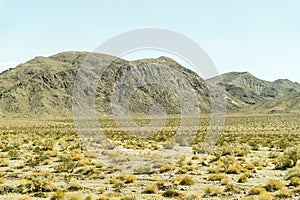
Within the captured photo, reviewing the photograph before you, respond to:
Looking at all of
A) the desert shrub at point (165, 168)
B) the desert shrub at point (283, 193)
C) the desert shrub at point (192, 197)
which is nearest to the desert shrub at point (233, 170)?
the desert shrub at point (165, 168)

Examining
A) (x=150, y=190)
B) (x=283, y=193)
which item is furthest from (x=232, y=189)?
(x=150, y=190)

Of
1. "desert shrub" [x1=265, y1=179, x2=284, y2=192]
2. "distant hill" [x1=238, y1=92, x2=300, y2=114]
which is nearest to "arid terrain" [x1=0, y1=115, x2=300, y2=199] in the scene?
"desert shrub" [x1=265, y1=179, x2=284, y2=192]

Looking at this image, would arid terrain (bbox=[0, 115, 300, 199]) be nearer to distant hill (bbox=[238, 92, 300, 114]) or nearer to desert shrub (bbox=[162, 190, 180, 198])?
desert shrub (bbox=[162, 190, 180, 198])

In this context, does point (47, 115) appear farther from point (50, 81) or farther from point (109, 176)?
point (109, 176)

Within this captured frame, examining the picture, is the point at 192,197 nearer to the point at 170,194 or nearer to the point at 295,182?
the point at 170,194

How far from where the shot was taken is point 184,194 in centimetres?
1477

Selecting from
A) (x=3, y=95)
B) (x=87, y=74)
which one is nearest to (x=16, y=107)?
(x=3, y=95)

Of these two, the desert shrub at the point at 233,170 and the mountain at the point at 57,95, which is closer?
the desert shrub at the point at 233,170

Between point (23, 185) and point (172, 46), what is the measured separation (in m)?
9.13

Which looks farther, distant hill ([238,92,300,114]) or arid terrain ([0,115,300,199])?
distant hill ([238,92,300,114])

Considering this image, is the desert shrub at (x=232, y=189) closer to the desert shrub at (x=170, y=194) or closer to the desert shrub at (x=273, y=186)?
the desert shrub at (x=273, y=186)

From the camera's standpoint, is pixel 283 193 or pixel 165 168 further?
pixel 165 168

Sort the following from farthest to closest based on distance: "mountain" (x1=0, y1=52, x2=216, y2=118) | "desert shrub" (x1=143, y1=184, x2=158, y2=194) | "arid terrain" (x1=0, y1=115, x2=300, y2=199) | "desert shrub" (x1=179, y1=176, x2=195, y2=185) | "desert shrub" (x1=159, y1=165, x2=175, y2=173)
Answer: "mountain" (x1=0, y1=52, x2=216, y2=118) < "desert shrub" (x1=159, y1=165, x2=175, y2=173) < "desert shrub" (x1=179, y1=176, x2=195, y2=185) < "desert shrub" (x1=143, y1=184, x2=158, y2=194) < "arid terrain" (x1=0, y1=115, x2=300, y2=199)

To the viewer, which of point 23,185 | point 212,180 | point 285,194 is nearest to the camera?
point 285,194
